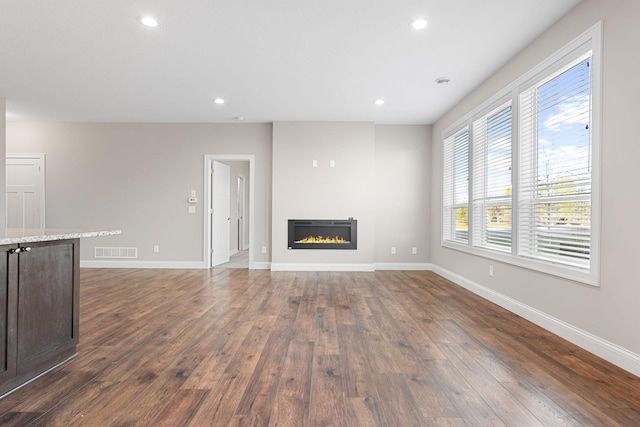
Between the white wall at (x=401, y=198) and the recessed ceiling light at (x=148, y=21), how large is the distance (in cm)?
403

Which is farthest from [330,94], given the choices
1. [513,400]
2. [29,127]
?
[29,127]

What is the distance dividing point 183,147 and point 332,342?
485cm

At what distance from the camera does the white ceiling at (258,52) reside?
254 cm

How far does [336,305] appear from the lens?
345 centimetres

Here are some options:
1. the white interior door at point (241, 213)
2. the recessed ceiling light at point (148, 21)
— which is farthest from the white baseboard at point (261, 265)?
the recessed ceiling light at point (148, 21)

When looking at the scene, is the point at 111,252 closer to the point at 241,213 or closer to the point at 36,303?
the point at 241,213

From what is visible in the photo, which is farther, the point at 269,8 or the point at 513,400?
the point at 269,8

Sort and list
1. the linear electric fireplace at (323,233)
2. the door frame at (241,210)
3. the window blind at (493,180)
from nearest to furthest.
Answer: the window blind at (493,180)
the linear electric fireplace at (323,233)
the door frame at (241,210)

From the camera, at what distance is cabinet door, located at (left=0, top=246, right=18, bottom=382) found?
5.28 ft

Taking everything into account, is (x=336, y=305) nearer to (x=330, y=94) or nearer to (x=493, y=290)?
(x=493, y=290)

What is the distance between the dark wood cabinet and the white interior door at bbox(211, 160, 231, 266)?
3.85m

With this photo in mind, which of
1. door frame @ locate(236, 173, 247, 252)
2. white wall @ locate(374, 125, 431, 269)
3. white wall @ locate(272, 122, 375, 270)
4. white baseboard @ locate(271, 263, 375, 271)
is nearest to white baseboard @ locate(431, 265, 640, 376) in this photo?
white wall @ locate(374, 125, 431, 269)

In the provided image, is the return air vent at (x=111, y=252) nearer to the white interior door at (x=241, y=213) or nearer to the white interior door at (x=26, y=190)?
the white interior door at (x=26, y=190)

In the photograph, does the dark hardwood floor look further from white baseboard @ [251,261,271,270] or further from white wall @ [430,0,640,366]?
white baseboard @ [251,261,271,270]
